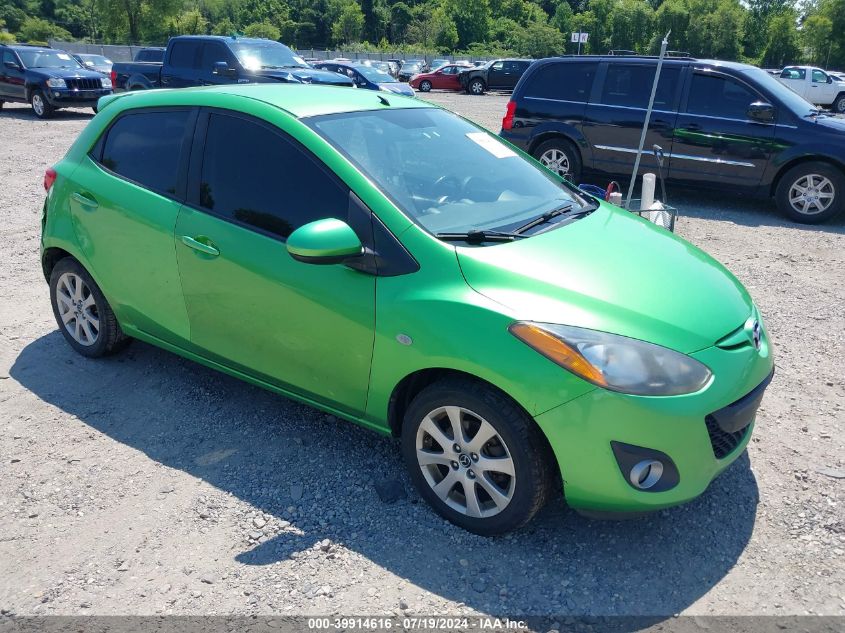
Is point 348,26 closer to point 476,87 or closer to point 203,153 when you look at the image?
point 476,87

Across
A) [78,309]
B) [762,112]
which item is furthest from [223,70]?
[78,309]

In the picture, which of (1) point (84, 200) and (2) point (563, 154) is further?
(2) point (563, 154)

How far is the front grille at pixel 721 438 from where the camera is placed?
8.57ft

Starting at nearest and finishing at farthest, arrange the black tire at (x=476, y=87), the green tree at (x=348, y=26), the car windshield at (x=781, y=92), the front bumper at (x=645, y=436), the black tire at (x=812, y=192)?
the front bumper at (x=645, y=436)
the black tire at (x=812, y=192)
the car windshield at (x=781, y=92)
the black tire at (x=476, y=87)
the green tree at (x=348, y=26)

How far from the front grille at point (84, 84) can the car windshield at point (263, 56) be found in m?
4.99

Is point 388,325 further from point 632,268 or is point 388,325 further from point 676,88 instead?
point 676,88

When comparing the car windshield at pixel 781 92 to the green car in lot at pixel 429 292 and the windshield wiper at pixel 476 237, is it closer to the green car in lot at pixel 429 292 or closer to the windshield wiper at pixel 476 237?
the green car in lot at pixel 429 292

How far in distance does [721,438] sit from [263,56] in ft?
45.4

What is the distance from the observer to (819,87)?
28516 millimetres

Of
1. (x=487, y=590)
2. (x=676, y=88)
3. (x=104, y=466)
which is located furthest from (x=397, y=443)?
(x=676, y=88)

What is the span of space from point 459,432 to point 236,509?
1100 millimetres

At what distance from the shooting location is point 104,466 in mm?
3436

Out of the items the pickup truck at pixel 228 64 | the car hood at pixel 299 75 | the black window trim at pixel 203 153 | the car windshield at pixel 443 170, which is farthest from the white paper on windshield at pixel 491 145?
the pickup truck at pixel 228 64

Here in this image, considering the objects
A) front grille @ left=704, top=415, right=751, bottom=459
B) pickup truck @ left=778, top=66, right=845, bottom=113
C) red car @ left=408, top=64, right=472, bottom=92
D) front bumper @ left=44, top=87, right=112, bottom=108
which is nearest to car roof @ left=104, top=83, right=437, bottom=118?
front grille @ left=704, top=415, right=751, bottom=459
